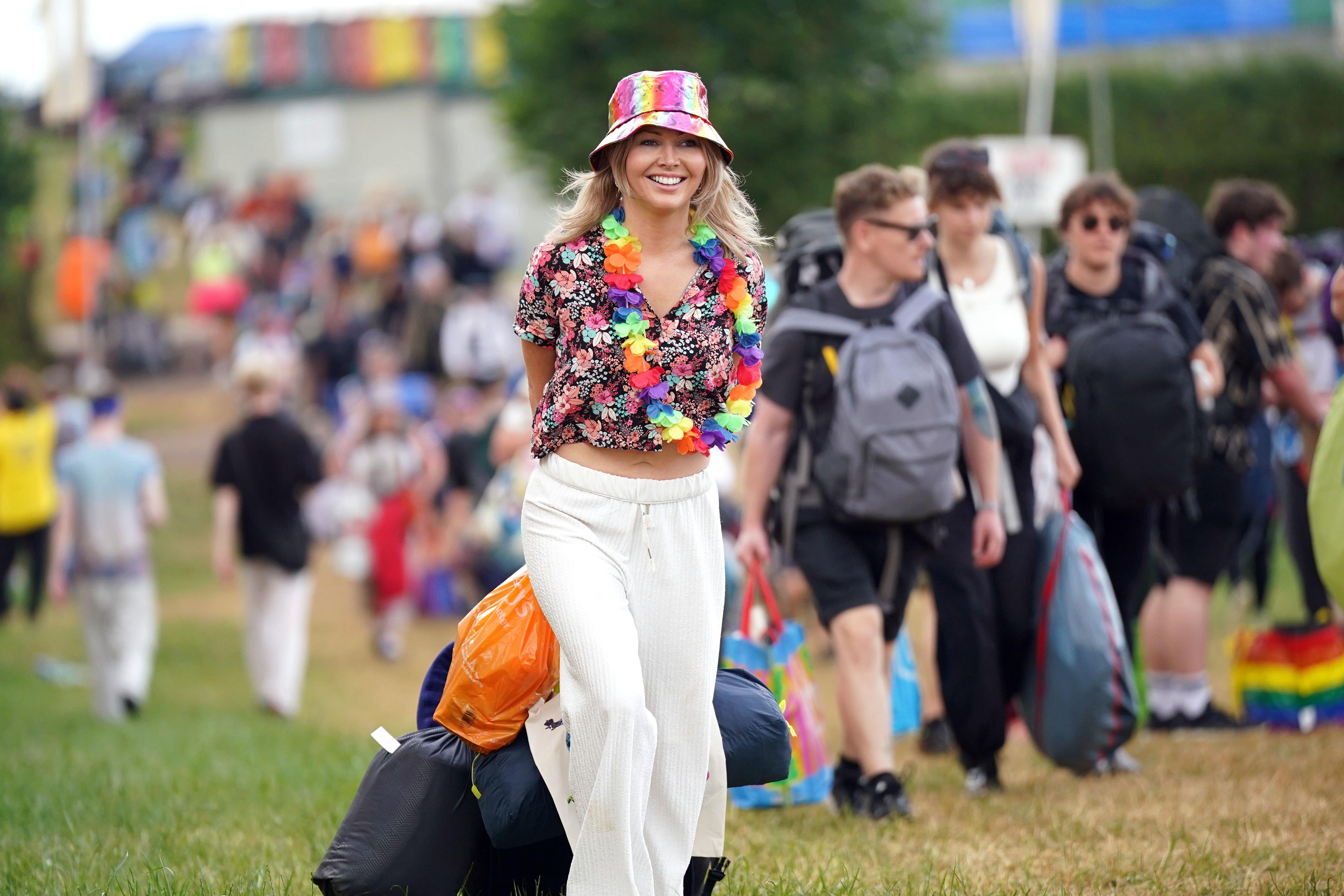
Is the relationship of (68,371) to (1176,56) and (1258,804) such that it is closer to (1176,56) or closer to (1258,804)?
(1176,56)

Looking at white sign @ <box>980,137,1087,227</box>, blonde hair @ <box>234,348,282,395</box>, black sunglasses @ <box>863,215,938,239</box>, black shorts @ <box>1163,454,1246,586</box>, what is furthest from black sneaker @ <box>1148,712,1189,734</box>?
white sign @ <box>980,137,1087,227</box>

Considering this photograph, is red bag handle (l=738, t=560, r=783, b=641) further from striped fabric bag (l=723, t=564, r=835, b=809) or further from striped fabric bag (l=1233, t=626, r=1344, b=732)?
striped fabric bag (l=1233, t=626, r=1344, b=732)

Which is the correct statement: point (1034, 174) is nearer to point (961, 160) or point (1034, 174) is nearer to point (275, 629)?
point (275, 629)

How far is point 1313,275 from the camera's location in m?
8.44

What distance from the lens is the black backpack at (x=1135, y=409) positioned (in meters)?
6.36

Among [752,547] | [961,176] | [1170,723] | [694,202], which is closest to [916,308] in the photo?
[961,176]

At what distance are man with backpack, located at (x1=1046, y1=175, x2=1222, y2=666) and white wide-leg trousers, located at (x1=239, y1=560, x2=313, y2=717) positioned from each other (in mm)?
5675

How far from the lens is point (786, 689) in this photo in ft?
18.9

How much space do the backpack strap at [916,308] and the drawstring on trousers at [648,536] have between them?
1.88 metres

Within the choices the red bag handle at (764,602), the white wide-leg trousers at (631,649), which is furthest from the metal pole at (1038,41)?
the white wide-leg trousers at (631,649)

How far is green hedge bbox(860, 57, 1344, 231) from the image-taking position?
2661 cm

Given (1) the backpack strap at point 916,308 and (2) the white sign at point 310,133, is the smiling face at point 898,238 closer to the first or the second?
(1) the backpack strap at point 916,308

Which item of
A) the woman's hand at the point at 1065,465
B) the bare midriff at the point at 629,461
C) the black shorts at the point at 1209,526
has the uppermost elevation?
the bare midriff at the point at 629,461

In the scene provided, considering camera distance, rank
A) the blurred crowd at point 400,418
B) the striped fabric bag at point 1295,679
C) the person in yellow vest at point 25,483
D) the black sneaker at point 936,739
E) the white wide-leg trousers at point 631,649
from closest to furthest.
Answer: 1. the white wide-leg trousers at point 631,649
2. the blurred crowd at point 400,418
3. the striped fabric bag at point 1295,679
4. the black sneaker at point 936,739
5. the person in yellow vest at point 25,483
